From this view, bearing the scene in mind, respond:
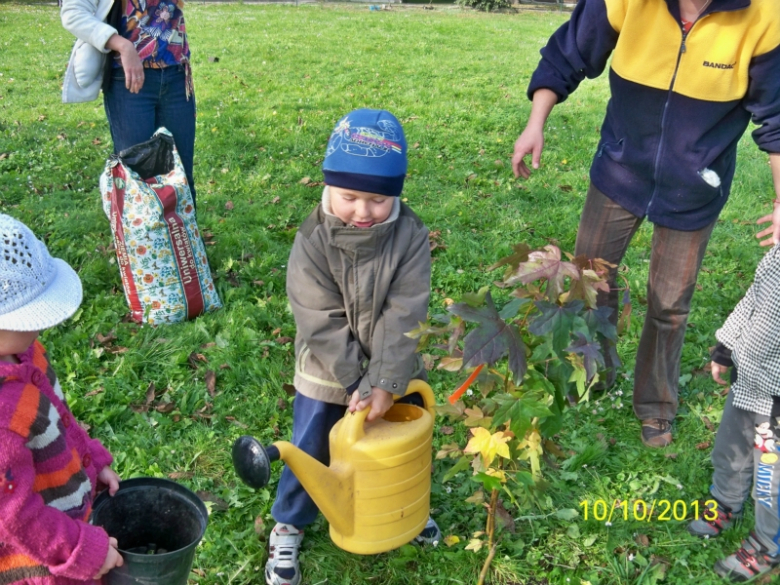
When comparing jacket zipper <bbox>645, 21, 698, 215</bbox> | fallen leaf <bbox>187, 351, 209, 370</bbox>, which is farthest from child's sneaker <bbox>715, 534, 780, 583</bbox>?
fallen leaf <bbox>187, 351, 209, 370</bbox>

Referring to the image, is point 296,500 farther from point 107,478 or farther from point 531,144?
point 531,144

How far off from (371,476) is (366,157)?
943 millimetres

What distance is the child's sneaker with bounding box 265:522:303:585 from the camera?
240 cm

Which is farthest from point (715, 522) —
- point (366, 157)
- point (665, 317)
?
point (366, 157)

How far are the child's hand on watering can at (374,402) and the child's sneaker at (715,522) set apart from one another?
1.33 m

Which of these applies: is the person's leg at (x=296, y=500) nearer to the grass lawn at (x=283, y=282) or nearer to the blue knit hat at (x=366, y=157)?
the grass lawn at (x=283, y=282)

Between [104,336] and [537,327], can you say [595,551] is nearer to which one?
[537,327]

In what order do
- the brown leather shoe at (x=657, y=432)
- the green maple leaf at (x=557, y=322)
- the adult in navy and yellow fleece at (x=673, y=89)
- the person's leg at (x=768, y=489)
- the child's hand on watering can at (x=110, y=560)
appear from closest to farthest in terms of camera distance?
the child's hand on watering can at (x=110, y=560) → the green maple leaf at (x=557, y=322) → the person's leg at (x=768, y=489) → the adult in navy and yellow fleece at (x=673, y=89) → the brown leather shoe at (x=657, y=432)

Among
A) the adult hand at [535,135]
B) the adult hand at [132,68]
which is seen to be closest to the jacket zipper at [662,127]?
the adult hand at [535,135]

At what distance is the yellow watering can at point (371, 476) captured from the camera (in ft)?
6.82

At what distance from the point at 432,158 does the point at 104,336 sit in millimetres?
3493

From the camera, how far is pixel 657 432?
10.2 feet

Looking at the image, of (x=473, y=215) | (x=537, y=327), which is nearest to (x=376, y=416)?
A: (x=537, y=327)
